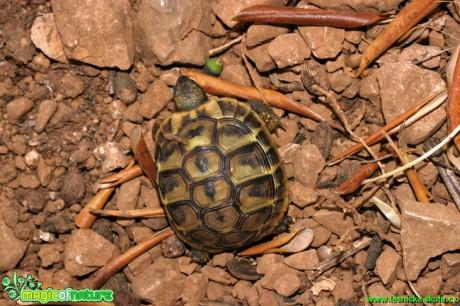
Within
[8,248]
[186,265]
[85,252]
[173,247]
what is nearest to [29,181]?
[8,248]

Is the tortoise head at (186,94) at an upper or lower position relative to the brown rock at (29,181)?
upper

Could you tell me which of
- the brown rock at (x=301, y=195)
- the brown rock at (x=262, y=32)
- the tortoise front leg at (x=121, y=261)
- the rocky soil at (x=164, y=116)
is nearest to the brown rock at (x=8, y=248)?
the rocky soil at (x=164, y=116)

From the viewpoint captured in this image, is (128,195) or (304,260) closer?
(304,260)

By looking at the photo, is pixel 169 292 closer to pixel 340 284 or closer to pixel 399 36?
pixel 340 284

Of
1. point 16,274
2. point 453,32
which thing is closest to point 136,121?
point 16,274

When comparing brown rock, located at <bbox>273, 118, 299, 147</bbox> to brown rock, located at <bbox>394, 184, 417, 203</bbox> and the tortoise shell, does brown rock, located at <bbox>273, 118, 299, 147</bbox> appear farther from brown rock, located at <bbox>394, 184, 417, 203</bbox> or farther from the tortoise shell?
brown rock, located at <bbox>394, 184, 417, 203</bbox>

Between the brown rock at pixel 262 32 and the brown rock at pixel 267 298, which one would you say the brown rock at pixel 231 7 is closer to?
the brown rock at pixel 262 32

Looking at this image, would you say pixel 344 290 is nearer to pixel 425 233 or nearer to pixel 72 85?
pixel 425 233

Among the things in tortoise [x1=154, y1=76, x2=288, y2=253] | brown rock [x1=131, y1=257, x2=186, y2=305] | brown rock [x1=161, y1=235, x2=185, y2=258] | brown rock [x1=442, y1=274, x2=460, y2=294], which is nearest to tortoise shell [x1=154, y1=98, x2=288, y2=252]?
tortoise [x1=154, y1=76, x2=288, y2=253]
